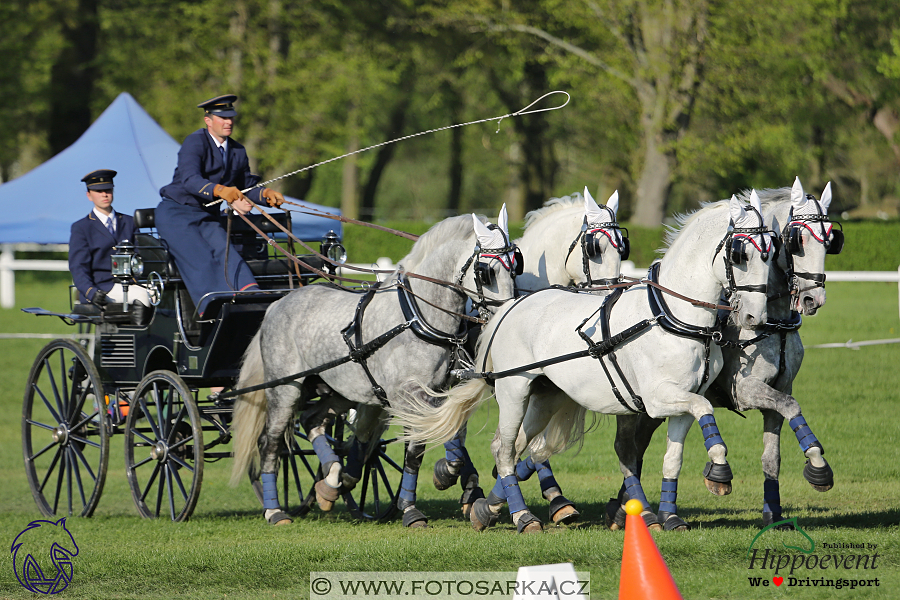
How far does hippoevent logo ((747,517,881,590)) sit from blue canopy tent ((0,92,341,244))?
383 inches

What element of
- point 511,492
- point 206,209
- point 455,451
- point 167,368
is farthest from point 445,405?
point 167,368

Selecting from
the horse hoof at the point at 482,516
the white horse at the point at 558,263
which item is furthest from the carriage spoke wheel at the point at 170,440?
the horse hoof at the point at 482,516

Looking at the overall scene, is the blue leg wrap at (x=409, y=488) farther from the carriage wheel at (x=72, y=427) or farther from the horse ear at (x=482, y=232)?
the carriage wheel at (x=72, y=427)

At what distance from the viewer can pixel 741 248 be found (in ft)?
18.2

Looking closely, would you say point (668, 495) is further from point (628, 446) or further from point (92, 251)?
point (92, 251)

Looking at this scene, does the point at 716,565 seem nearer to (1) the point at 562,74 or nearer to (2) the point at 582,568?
(2) the point at 582,568

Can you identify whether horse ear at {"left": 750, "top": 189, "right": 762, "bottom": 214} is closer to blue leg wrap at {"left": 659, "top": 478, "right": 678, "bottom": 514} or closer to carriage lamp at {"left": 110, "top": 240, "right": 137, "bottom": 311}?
blue leg wrap at {"left": 659, "top": 478, "right": 678, "bottom": 514}

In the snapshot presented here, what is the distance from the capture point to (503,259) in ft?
21.2

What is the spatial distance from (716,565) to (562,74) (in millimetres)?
20147

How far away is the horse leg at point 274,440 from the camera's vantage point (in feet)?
24.9

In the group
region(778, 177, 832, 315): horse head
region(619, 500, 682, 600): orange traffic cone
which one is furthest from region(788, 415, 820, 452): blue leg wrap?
region(619, 500, 682, 600): orange traffic cone

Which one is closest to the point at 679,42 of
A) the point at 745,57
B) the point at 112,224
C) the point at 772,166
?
the point at 745,57

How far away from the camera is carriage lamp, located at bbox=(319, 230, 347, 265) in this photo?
8.59m

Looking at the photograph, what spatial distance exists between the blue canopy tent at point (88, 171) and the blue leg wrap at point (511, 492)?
Result: 323 inches
